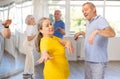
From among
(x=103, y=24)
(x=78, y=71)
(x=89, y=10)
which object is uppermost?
(x=89, y=10)

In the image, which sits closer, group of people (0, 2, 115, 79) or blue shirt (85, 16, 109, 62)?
group of people (0, 2, 115, 79)

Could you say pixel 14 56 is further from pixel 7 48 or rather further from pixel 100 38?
pixel 100 38

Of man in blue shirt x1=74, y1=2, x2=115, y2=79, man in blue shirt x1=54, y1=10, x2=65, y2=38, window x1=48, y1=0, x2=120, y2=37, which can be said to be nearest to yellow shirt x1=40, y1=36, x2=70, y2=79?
man in blue shirt x1=74, y1=2, x2=115, y2=79

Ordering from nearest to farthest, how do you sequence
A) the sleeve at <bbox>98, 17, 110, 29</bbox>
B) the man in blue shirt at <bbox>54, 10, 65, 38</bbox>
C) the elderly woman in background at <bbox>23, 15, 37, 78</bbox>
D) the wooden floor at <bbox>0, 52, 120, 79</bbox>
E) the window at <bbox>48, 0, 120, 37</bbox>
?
the sleeve at <bbox>98, 17, 110, 29</bbox> → the man in blue shirt at <bbox>54, 10, 65, 38</bbox> → the elderly woman in background at <bbox>23, 15, 37, 78</bbox> → the wooden floor at <bbox>0, 52, 120, 79</bbox> → the window at <bbox>48, 0, 120, 37</bbox>

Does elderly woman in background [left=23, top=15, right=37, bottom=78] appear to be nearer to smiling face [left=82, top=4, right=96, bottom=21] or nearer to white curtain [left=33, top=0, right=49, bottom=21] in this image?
white curtain [left=33, top=0, right=49, bottom=21]

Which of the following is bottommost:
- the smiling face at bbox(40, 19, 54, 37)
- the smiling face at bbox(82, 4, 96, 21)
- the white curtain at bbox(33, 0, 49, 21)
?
the smiling face at bbox(40, 19, 54, 37)

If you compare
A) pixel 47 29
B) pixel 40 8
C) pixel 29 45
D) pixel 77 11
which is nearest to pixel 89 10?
pixel 47 29

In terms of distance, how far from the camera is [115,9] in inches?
367

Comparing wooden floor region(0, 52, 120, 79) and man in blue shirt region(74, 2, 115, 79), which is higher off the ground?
man in blue shirt region(74, 2, 115, 79)

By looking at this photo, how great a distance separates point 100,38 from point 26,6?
5013 mm

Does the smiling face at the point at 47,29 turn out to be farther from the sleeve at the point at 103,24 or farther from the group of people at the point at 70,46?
the sleeve at the point at 103,24

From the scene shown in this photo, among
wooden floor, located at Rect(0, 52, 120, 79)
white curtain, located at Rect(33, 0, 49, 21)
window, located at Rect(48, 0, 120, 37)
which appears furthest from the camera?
window, located at Rect(48, 0, 120, 37)

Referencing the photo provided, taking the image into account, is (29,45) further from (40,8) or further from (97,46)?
(97,46)

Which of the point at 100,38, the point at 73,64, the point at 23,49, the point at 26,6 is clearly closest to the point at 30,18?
the point at 23,49
